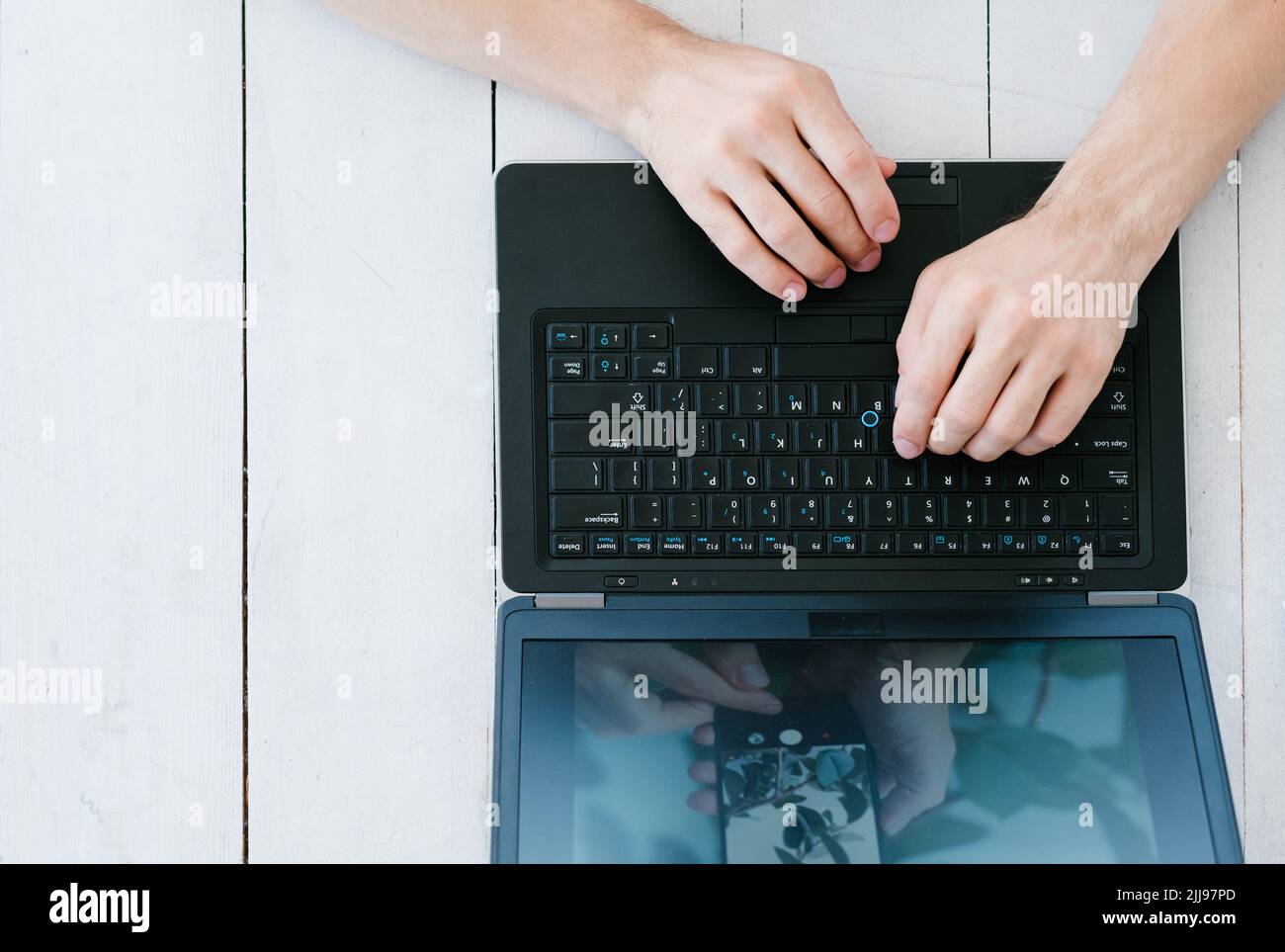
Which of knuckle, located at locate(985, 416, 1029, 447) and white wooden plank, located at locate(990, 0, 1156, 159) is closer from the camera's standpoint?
knuckle, located at locate(985, 416, 1029, 447)

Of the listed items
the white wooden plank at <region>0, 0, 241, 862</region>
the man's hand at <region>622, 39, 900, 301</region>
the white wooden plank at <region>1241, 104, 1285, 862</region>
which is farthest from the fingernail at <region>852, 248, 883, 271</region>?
the white wooden plank at <region>0, 0, 241, 862</region>

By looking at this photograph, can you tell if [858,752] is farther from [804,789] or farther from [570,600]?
[570,600]

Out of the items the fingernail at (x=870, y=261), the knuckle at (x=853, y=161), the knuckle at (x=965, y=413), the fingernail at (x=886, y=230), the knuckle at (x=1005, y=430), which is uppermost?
the knuckle at (x=853, y=161)

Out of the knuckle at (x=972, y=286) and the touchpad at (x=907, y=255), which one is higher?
the touchpad at (x=907, y=255)

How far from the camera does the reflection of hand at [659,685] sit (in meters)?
0.66

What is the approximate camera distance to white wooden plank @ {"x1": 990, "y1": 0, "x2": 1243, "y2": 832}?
747 mm

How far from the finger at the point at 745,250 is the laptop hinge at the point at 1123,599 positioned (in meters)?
0.31

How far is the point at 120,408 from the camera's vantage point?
2.52ft

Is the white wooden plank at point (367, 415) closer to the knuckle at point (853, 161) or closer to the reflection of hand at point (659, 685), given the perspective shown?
the reflection of hand at point (659, 685)

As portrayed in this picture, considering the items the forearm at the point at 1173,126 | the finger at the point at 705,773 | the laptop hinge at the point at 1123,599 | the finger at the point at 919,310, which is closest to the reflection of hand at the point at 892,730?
the finger at the point at 705,773

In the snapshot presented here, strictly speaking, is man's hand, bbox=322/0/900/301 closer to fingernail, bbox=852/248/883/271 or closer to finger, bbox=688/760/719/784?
fingernail, bbox=852/248/883/271

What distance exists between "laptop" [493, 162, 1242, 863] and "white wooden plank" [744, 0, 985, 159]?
0.30ft

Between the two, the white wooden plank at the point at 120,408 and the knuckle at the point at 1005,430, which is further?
the white wooden plank at the point at 120,408
